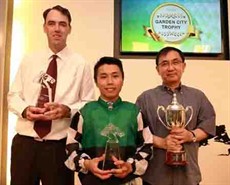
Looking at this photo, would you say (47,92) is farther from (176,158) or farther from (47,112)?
(176,158)

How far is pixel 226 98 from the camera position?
2.87 metres

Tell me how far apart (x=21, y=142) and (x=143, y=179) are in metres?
0.63

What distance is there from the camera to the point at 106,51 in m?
2.88

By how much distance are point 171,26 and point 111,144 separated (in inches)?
69.5

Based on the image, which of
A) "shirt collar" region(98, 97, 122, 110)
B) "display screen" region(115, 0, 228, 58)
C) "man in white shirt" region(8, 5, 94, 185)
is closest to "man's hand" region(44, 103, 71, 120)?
"man in white shirt" region(8, 5, 94, 185)

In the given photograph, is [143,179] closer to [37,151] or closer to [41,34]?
[37,151]

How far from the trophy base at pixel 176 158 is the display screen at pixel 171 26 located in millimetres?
1453

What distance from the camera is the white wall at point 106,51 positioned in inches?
112

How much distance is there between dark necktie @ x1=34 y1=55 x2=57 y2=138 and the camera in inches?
64.5

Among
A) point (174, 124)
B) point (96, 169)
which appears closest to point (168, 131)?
point (174, 124)

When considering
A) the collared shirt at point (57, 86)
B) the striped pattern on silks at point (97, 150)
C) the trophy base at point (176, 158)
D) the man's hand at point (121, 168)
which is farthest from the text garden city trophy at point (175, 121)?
the collared shirt at point (57, 86)

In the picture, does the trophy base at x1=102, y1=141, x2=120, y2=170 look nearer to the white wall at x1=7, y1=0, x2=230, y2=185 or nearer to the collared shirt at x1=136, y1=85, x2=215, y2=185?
the collared shirt at x1=136, y1=85, x2=215, y2=185

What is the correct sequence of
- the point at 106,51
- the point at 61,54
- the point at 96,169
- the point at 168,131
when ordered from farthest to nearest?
1. the point at 106,51
2. the point at 61,54
3. the point at 168,131
4. the point at 96,169

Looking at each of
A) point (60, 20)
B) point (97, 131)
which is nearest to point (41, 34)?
point (60, 20)
